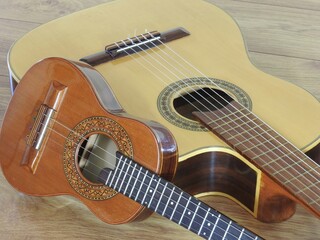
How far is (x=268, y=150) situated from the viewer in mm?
1009

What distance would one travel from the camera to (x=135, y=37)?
4.17ft

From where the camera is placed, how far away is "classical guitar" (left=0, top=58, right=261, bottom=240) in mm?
908

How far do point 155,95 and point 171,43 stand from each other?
0.18m

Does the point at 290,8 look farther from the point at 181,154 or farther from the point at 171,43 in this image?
the point at 181,154

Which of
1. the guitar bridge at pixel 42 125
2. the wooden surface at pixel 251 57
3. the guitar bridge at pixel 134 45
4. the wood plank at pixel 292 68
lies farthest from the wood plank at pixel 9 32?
the wood plank at pixel 292 68

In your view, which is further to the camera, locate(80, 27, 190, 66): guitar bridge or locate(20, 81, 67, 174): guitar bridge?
locate(80, 27, 190, 66): guitar bridge

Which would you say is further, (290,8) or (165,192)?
(290,8)

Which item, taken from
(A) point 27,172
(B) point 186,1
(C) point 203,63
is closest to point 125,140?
(A) point 27,172

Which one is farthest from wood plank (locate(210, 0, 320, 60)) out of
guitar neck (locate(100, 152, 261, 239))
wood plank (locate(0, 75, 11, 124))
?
guitar neck (locate(100, 152, 261, 239))

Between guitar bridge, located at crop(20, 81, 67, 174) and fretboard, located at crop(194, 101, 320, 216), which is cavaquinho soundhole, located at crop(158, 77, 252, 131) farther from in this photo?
guitar bridge, located at crop(20, 81, 67, 174)

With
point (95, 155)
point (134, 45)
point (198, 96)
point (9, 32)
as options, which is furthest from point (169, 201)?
point (9, 32)

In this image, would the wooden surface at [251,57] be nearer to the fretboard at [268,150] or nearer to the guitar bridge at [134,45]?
the fretboard at [268,150]

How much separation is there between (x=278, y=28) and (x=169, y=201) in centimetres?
82

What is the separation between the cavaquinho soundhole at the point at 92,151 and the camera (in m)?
0.97
